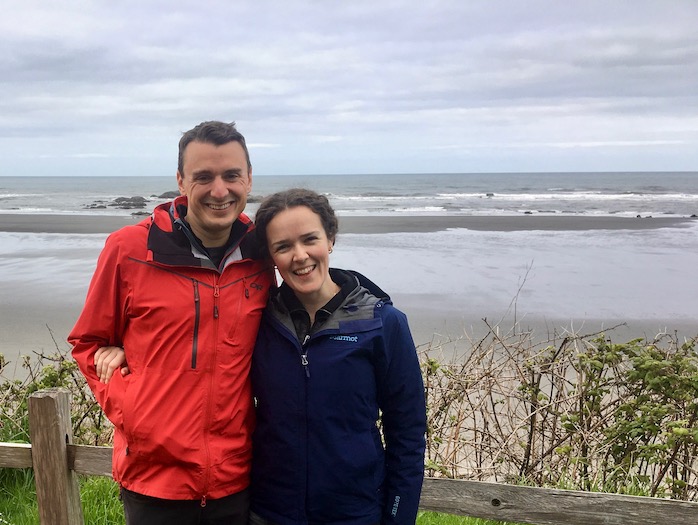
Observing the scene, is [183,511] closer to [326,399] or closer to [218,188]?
[326,399]

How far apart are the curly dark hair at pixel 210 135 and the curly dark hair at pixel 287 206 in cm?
27

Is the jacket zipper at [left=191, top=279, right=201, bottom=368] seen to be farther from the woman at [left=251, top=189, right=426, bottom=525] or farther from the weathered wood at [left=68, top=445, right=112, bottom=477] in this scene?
the weathered wood at [left=68, top=445, right=112, bottom=477]

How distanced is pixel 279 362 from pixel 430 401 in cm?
225

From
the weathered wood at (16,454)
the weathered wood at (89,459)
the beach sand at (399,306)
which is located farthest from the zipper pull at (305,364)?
the beach sand at (399,306)

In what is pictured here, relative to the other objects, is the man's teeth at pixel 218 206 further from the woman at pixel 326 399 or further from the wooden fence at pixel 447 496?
the wooden fence at pixel 447 496

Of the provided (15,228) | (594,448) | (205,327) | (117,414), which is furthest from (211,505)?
(15,228)

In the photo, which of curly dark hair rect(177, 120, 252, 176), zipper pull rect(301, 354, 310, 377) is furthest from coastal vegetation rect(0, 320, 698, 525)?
curly dark hair rect(177, 120, 252, 176)

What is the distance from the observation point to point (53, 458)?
300 centimetres

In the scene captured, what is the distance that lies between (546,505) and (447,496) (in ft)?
1.49

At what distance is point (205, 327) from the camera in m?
2.30

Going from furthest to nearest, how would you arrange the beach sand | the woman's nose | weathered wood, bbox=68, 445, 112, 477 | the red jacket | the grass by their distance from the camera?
1. the beach sand
2. the grass
3. weathered wood, bbox=68, 445, 112, 477
4. the woman's nose
5. the red jacket

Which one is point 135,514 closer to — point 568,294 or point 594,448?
point 594,448

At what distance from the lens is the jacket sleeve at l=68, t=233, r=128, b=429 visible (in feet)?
7.54

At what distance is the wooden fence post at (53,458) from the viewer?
2.93 metres
